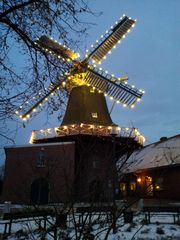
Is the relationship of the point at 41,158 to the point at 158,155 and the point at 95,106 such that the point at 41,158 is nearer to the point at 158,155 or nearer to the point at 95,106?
the point at 95,106

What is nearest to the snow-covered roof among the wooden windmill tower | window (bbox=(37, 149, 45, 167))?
the wooden windmill tower

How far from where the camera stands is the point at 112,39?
29656mm

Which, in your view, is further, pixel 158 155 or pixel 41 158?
pixel 158 155

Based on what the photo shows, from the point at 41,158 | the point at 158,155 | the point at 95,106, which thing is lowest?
the point at 41,158

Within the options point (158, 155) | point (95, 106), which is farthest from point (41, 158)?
point (158, 155)

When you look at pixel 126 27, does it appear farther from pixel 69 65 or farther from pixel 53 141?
pixel 69 65

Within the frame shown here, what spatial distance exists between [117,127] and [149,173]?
553 cm

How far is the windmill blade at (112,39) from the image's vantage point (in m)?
29.0

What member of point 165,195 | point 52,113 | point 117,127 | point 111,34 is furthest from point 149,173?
point 52,113

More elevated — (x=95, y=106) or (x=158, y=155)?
(x=95, y=106)

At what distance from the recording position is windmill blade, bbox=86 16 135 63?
29031 mm

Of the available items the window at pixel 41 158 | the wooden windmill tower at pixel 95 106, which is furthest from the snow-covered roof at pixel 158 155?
the window at pixel 41 158

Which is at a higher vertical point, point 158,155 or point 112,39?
point 112,39

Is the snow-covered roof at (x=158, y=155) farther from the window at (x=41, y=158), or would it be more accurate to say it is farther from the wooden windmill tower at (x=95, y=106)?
the window at (x=41, y=158)
